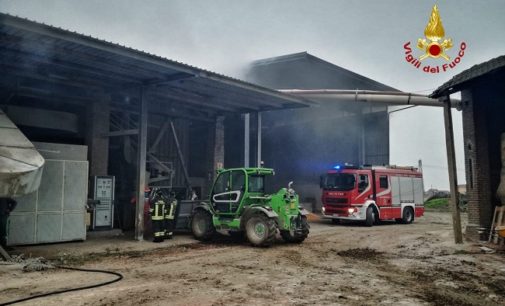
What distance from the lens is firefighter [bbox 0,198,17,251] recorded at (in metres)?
9.28

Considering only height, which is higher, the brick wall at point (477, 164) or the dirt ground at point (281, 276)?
the brick wall at point (477, 164)

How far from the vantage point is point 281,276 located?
23.5ft

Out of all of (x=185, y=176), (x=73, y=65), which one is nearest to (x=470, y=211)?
(x=185, y=176)

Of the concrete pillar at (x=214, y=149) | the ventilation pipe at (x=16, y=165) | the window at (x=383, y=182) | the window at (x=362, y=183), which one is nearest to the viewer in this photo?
the ventilation pipe at (x=16, y=165)

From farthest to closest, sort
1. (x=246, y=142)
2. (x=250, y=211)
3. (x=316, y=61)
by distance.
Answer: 1. (x=316, y=61)
2. (x=246, y=142)
3. (x=250, y=211)

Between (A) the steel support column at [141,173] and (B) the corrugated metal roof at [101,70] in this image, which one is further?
(A) the steel support column at [141,173]

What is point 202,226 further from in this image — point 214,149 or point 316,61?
point 316,61

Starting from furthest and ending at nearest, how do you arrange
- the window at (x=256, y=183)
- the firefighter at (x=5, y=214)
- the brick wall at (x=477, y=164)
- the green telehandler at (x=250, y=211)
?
the brick wall at (x=477, y=164), the window at (x=256, y=183), the green telehandler at (x=250, y=211), the firefighter at (x=5, y=214)

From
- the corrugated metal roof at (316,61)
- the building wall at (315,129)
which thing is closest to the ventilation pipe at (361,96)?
the building wall at (315,129)

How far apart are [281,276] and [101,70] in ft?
24.6

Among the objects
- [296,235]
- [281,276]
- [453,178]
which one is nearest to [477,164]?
[453,178]

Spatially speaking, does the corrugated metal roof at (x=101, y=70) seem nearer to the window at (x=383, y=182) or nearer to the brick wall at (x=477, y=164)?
the window at (x=383, y=182)

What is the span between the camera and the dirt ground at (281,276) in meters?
5.70

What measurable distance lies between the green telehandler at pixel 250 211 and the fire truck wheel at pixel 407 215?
8959 mm
